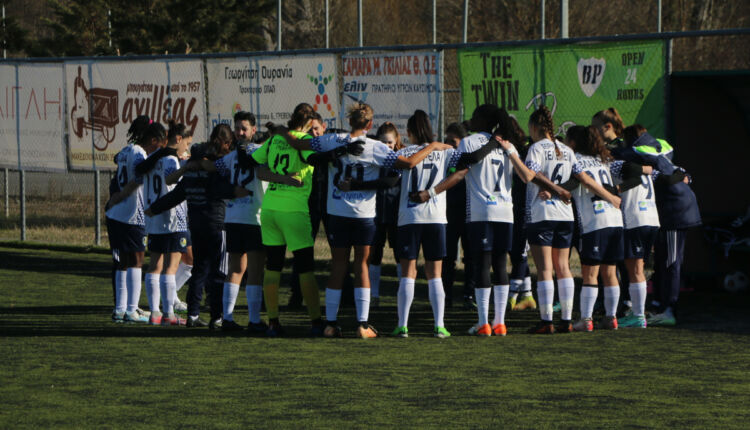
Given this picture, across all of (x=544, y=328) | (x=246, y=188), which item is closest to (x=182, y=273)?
(x=246, y=188)

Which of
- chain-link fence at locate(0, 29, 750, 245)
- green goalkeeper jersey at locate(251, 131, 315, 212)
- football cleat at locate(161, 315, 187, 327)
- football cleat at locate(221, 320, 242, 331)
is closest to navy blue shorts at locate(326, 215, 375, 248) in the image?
green goalkeeper jersey at locate(251, 131, 315, 212)

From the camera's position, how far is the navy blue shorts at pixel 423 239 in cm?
995

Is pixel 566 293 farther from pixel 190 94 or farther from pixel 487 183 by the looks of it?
pixel 190 94

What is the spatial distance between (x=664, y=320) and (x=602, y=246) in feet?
4.08

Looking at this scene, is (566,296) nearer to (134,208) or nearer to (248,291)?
(248,291)

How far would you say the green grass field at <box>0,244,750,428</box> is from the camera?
702 centimetres

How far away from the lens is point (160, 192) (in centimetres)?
1079

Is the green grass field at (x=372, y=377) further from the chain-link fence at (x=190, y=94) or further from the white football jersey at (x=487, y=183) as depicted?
the chain-link fence at (x=190, y=94)

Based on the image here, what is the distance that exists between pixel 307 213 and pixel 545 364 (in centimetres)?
240

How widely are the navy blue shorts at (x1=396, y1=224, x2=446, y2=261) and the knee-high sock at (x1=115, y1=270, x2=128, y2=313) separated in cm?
293

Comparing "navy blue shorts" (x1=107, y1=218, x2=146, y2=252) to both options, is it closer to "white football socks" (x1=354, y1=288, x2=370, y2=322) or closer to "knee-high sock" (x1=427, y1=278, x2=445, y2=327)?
"white football socks" (x1=354, y1=288, x2=370, y2=322)

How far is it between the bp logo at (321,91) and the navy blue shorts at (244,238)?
6.07 meters

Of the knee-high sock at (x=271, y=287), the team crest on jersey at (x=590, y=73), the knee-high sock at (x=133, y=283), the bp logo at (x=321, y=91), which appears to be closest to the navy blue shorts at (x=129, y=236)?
the knee-high sock at (x=133, y=283)

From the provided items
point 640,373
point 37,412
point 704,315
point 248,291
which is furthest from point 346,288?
point 37,412
